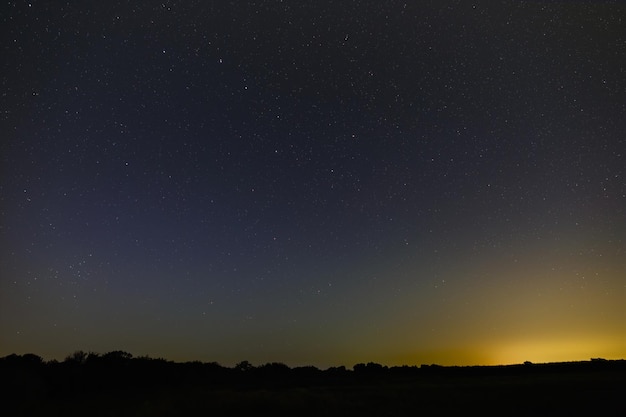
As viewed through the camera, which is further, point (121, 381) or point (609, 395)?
point (121, 381)

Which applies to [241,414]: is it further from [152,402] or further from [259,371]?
[259,371]

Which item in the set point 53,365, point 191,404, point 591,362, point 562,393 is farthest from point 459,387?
point 591,362

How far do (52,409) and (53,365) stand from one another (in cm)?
1171

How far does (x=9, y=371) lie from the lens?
62.6 feet

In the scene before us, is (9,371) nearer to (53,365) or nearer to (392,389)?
(53,365)

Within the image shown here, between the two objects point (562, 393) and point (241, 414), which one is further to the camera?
point (562, 393)

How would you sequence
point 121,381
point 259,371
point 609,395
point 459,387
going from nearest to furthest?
point 609,395
point 459,387
point 121,381
point 259,371

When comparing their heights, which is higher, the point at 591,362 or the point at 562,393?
the point at 591,362

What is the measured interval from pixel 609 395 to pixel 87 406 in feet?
71.1

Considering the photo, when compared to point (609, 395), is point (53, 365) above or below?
above

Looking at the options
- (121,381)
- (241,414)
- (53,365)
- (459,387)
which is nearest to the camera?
(241,414)

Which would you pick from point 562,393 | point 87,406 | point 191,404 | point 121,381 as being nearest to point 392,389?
point 562,393

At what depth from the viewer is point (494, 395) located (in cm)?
2144

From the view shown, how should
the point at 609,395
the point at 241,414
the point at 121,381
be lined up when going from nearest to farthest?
1. the point at 241,414
2. the point at 609,395
3. the point at 121,381
